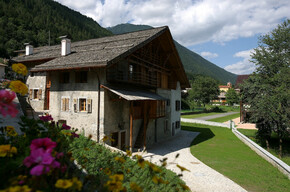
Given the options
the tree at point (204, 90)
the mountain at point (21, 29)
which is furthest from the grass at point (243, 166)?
the tree at point (204, 90)

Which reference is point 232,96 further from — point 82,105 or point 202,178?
point 82,105

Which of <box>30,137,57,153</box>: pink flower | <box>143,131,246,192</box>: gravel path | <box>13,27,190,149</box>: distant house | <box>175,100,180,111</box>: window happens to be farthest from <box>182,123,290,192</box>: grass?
<box>30,137,57,153</box>: pink flower

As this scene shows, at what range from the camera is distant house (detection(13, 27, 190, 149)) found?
1330 centimetres

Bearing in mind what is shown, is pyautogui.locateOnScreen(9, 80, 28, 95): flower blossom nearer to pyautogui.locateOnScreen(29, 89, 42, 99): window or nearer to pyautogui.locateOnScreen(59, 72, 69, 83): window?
pyautogui.locateOnScreen(59, 72, 69, 83): window

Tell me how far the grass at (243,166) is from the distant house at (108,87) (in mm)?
5349

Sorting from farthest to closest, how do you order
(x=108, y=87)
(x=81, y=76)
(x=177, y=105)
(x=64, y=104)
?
(x=177, y=105)
(x=64, y=104)
(x=81, y=76)
(x=108, y=87)

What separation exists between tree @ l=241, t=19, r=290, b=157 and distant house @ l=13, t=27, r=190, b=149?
8.41m

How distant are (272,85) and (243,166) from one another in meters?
8.88

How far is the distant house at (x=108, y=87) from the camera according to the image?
524 inches

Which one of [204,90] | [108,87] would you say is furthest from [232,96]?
[108,87]

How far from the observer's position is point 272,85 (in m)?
17.2

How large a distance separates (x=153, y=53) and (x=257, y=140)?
52.0 feet

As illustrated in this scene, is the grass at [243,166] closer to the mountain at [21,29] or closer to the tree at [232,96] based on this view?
the mountain at [21,29]

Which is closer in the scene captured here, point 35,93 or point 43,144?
point 43,144
